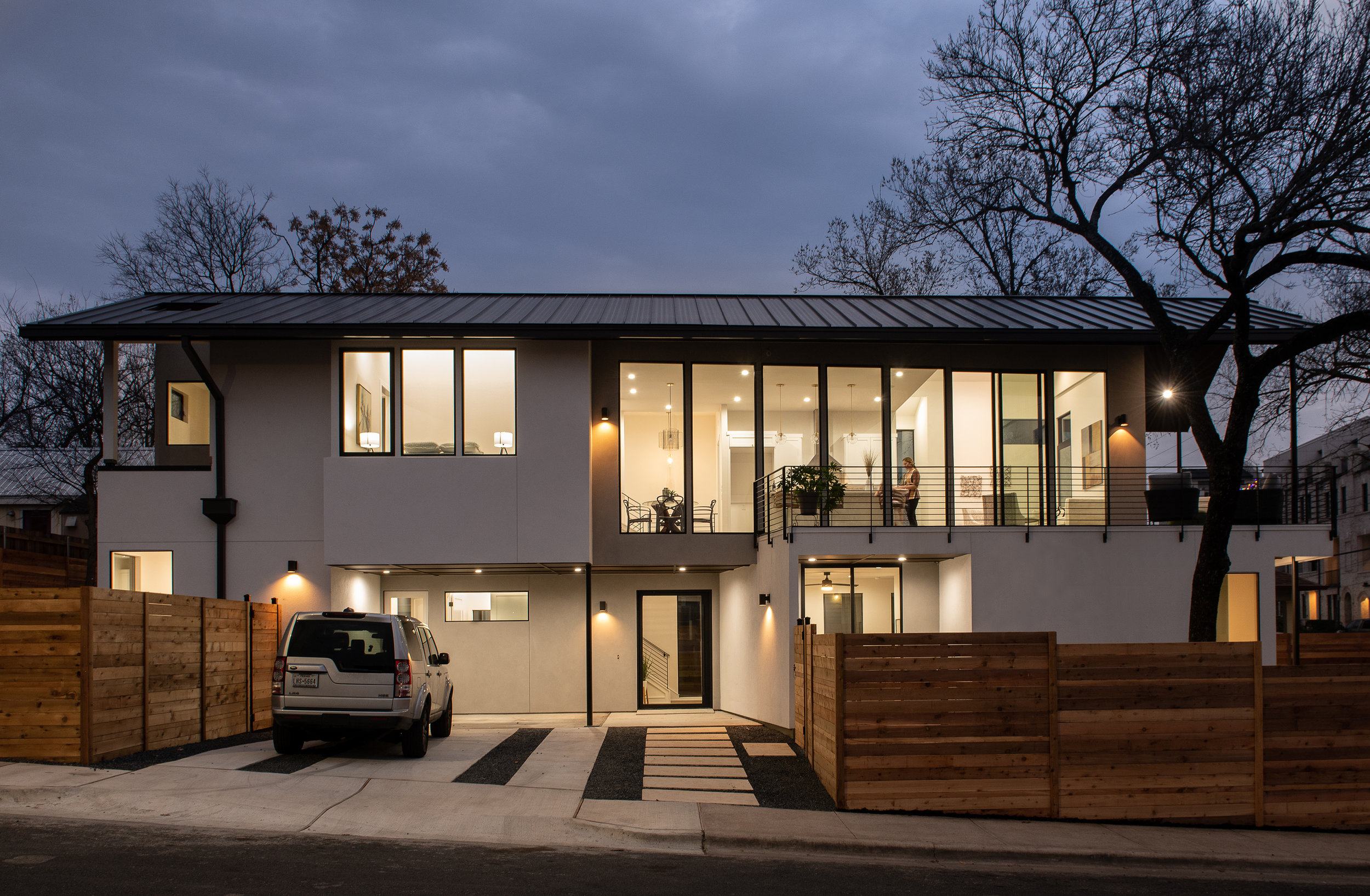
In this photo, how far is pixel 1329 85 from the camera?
11.4 m

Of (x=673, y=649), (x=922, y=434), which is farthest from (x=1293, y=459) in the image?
(x=673, y=649)

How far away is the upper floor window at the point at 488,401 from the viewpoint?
612 inches

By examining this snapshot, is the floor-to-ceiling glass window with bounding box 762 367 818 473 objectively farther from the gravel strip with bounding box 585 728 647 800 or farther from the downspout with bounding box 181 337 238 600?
the downspout with bounding box 181 337 238 600

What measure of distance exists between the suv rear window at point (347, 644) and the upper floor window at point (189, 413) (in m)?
7.43

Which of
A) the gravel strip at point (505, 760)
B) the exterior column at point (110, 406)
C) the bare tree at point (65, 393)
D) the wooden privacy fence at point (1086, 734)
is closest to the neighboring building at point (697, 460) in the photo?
the exterior column at point (110, 406)

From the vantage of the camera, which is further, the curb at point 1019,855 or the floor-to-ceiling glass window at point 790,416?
the floor-to-ceiling glass window at point 790,416

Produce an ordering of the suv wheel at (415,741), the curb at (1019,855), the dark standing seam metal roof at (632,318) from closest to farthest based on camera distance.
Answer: the curb at (1019,855) < the suv wheel at (415,741) < the dark standing seam metal roof at (632,318)

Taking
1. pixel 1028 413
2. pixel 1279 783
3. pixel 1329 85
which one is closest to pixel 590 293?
pixel 1028 413

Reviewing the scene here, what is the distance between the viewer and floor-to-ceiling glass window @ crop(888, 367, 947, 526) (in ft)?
53.8

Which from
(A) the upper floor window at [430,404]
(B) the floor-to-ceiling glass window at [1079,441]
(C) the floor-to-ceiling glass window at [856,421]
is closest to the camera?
(A) the upper floor window at [430,404]

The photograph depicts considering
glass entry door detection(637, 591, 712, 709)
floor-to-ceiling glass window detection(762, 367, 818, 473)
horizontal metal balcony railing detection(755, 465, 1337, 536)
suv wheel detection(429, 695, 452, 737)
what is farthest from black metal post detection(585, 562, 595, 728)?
floor-to-ceiling glass window detection(762, 367, 818, 473)

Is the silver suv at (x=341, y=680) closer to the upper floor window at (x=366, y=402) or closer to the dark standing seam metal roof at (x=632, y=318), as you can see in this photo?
the upper floor window at (x=366, y=402)

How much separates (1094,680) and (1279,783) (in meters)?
2.10

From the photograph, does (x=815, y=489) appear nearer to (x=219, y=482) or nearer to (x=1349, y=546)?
(x=219, y=482)
